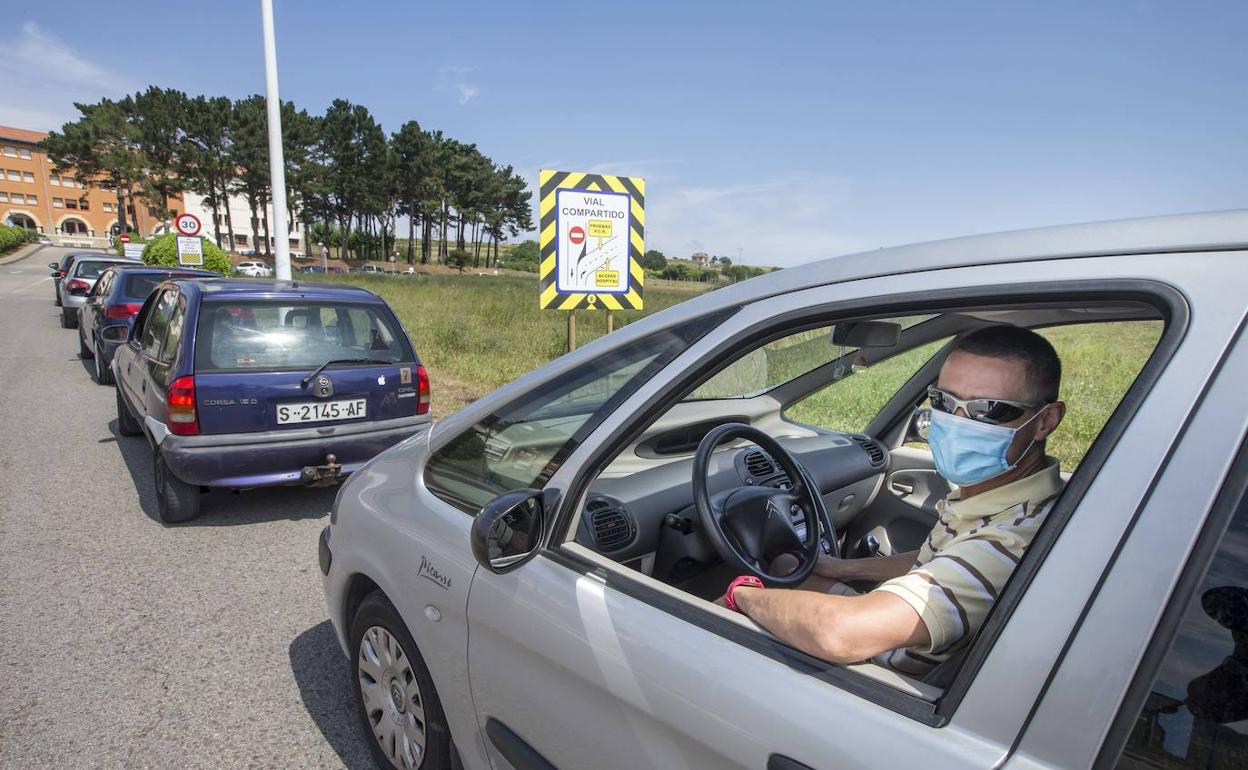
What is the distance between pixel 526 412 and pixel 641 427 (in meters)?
0.53

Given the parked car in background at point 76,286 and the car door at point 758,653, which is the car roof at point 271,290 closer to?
the car door at point 758,653

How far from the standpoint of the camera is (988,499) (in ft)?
4.51

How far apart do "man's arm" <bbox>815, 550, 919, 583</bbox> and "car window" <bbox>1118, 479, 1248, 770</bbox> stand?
1083 millimetres

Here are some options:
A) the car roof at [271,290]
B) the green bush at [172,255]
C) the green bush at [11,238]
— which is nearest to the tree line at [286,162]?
the green bush at [11,238]

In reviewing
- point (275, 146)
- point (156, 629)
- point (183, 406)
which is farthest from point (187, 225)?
point (156, 629)

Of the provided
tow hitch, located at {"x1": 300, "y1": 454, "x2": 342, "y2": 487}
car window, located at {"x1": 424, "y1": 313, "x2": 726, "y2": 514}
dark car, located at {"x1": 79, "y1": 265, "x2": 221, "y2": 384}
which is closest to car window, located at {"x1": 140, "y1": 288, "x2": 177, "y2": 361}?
tow hitch, located at {"x1": 300, "y1": 454, "x2": 342, "y2": 487}

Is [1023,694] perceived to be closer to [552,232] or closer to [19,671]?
[19,671]

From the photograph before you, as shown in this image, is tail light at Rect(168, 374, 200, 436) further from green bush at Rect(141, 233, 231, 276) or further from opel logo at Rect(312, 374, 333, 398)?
green bush at Rect(141, 233, 231, 276)

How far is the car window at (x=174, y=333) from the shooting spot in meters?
4.38

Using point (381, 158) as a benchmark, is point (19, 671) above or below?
below

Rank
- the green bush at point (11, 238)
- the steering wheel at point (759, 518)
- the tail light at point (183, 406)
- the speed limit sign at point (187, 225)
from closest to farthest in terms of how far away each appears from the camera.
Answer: the steering wheel at point (759, 518) < the tail light at point (183, 406) < the speed limit sign at point (187, 225) < the green bush at point (11, 238)

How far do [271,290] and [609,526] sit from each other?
3832 mm

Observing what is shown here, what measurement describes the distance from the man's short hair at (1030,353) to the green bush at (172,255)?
27.4 meters

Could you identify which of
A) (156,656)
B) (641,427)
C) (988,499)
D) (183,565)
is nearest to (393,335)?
(183,565)
